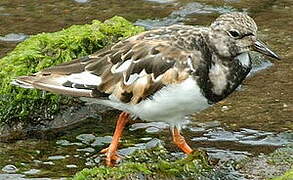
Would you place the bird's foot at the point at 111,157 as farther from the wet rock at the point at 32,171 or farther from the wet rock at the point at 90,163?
the wet rock at the point at 32,171

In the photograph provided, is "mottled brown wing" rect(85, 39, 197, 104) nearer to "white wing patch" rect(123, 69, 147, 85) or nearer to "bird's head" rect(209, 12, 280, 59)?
"white wing patch" rect(123, 69, 147, 85)

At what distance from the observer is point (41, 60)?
22.0 feet

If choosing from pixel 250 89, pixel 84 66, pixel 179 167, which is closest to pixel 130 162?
pixel 179 167

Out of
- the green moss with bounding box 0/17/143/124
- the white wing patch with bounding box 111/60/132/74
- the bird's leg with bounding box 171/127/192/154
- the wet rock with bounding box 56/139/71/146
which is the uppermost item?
the white wing patch with bounding box 111/60/132/74

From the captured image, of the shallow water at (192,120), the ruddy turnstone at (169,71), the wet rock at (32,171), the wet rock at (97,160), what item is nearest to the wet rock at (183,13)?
the shallow water at (192,120)

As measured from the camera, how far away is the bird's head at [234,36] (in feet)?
18.2

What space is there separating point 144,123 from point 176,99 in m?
1.24

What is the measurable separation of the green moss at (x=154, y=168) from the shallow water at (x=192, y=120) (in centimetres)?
39

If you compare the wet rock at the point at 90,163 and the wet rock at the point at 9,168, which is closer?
the wet rock at the point at 9,168

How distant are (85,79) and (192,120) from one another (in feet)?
4.23

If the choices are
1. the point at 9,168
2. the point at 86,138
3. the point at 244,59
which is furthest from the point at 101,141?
the point at 244,59

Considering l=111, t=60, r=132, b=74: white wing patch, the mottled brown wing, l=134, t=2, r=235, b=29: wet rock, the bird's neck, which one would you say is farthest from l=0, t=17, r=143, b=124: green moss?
l=134, t=2, r=235, b=29: wet rock

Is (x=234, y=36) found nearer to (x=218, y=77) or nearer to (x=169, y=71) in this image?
(x=218, y=77)

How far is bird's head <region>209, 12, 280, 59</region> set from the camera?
18.2ft
